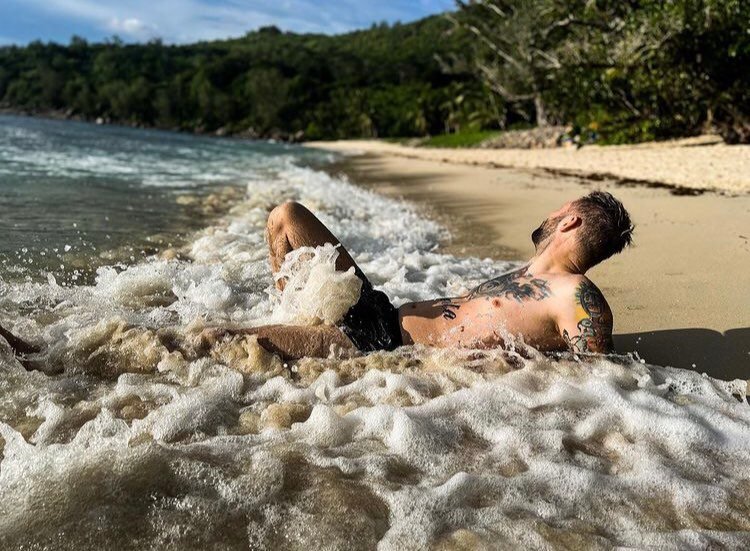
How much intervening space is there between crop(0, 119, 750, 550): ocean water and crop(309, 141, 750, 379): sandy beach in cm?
61

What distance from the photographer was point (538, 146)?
29.1 metres

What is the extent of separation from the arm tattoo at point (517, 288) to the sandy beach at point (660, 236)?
34.3 inches

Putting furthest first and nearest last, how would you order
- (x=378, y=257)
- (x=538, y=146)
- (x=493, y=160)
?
(x=538, y=146)
(x=493, y=160)
(x=378, y=257)

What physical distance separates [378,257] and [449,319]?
8.95ft

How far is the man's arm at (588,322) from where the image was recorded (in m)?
2.66

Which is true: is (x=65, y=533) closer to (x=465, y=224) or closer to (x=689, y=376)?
(x=689, y=376)

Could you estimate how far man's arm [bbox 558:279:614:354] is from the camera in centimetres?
266

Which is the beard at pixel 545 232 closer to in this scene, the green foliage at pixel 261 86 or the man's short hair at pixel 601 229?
the man's short hair at pixel 601 229

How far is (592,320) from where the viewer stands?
8.78ft

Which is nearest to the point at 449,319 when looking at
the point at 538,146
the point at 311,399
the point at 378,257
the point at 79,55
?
the point at 311,399

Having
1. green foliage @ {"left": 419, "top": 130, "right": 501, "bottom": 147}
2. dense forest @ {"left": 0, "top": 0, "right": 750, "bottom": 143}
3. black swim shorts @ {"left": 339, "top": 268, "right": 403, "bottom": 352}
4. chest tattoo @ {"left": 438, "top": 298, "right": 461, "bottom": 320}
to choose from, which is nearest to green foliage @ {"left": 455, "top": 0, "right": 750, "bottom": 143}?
dense forest @ {"left": 0, "top": 0, "right": 750, "bottom": 143}

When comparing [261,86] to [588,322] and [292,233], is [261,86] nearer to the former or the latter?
[292,233]

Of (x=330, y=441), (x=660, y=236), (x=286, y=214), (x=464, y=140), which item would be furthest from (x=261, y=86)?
(x=330, y=441)

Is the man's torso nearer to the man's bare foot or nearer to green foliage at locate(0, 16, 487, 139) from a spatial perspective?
the man's bare foot
